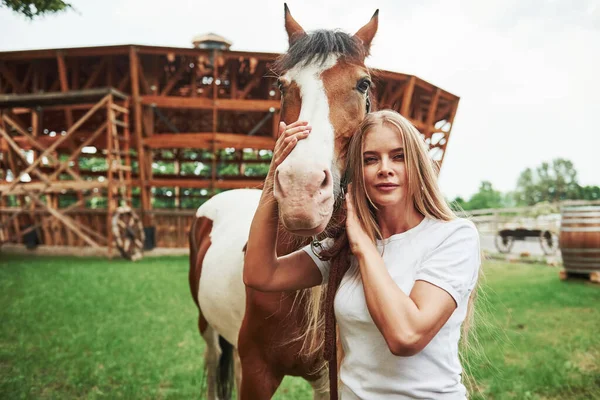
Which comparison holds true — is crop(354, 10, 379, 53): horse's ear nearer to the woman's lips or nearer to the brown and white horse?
the brown and white horse

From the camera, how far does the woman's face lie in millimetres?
1422

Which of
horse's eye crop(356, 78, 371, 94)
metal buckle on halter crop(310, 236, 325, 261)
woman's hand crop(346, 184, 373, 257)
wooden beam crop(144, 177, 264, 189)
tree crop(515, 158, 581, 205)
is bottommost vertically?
tree crop(515, 158, 581, 205)

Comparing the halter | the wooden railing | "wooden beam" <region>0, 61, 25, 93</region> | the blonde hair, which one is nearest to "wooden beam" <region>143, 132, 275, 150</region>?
the wooden railing

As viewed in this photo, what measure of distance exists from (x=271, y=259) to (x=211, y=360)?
2.64 meters

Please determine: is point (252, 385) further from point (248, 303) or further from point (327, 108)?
point (327, 108)

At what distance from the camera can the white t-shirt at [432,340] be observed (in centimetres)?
131

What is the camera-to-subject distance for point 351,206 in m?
1.48

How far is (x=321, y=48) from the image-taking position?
1825 mm

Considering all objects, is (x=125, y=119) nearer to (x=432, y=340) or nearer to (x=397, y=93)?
(x=397, y=93)

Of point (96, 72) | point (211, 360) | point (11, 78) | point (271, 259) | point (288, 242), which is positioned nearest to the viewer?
point (271, 259)

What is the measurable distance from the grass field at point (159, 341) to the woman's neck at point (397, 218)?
58cm

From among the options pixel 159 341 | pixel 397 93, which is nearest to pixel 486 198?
pixel 397 93

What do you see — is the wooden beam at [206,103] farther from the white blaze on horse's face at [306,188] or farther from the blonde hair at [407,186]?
the white blaze on horse's face at [306,188]

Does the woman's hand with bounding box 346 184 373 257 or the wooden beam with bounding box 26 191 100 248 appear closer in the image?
the woman's hand with bounding box 346 184 373 257
